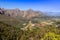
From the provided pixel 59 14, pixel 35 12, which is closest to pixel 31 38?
pixel 59 14

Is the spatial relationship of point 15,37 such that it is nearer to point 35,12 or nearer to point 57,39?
point 57,39

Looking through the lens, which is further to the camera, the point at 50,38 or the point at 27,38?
the point at 27,38

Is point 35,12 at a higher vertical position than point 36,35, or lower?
lower

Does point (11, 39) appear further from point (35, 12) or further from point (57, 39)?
point (35, 12)

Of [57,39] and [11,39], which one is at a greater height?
[57,39]

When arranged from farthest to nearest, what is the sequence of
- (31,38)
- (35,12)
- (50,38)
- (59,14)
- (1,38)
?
(35,12) < (59,14) < (1,38) < (31,38) < (50,38)

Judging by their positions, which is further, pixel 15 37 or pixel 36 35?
pixel 15 37

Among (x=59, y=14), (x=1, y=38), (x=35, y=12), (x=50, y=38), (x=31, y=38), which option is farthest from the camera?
(x=35, y=12)

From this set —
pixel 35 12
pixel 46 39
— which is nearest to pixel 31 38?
pixel 46 39

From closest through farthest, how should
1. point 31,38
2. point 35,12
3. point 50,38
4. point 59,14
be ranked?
point 50,38 < point 31,38 < point 59,14 < point 35,12
